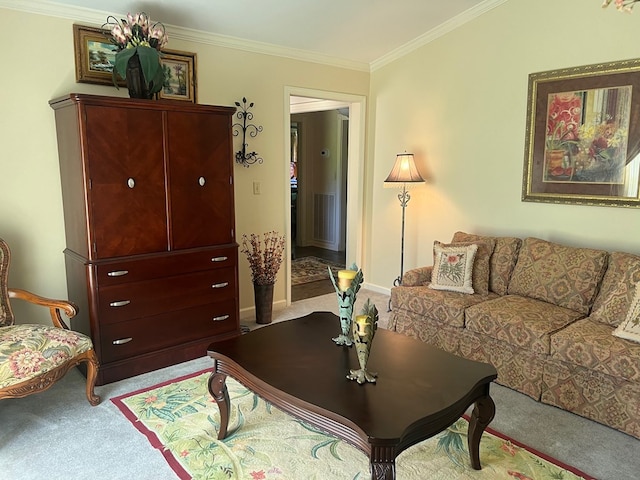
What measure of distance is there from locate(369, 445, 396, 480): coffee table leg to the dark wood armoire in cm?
207

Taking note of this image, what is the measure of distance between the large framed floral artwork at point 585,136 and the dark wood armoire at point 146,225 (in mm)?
2381

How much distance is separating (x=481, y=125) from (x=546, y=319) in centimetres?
186

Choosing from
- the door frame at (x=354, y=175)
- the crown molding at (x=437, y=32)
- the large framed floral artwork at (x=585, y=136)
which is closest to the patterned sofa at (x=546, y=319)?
the large framed floral artwork at (x=585, y=136)

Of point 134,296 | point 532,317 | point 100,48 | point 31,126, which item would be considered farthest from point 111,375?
point 532,317

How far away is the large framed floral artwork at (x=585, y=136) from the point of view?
3193mm

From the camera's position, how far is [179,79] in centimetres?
367

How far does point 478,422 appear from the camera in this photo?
214cm

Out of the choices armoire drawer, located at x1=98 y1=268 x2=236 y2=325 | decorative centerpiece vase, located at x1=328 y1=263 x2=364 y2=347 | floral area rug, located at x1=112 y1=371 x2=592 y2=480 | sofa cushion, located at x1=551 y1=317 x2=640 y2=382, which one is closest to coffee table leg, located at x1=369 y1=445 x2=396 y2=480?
floral area rug, located at x1=112 y1=371 x2=592 y2=480

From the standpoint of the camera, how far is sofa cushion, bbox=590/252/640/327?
9.24ft

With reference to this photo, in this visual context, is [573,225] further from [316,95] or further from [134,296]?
[134,296]

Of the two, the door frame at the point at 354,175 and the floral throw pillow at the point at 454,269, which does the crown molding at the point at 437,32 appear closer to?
the door frame at the point at 354,175

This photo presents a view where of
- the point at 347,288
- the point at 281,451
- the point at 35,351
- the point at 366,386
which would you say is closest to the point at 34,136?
the point at 35,351

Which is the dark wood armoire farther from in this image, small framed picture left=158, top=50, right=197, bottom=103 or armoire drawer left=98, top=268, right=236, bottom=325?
small framed picture left=158, top=50, right=197, bottom=103

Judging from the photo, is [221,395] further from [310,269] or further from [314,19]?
[310,269]
